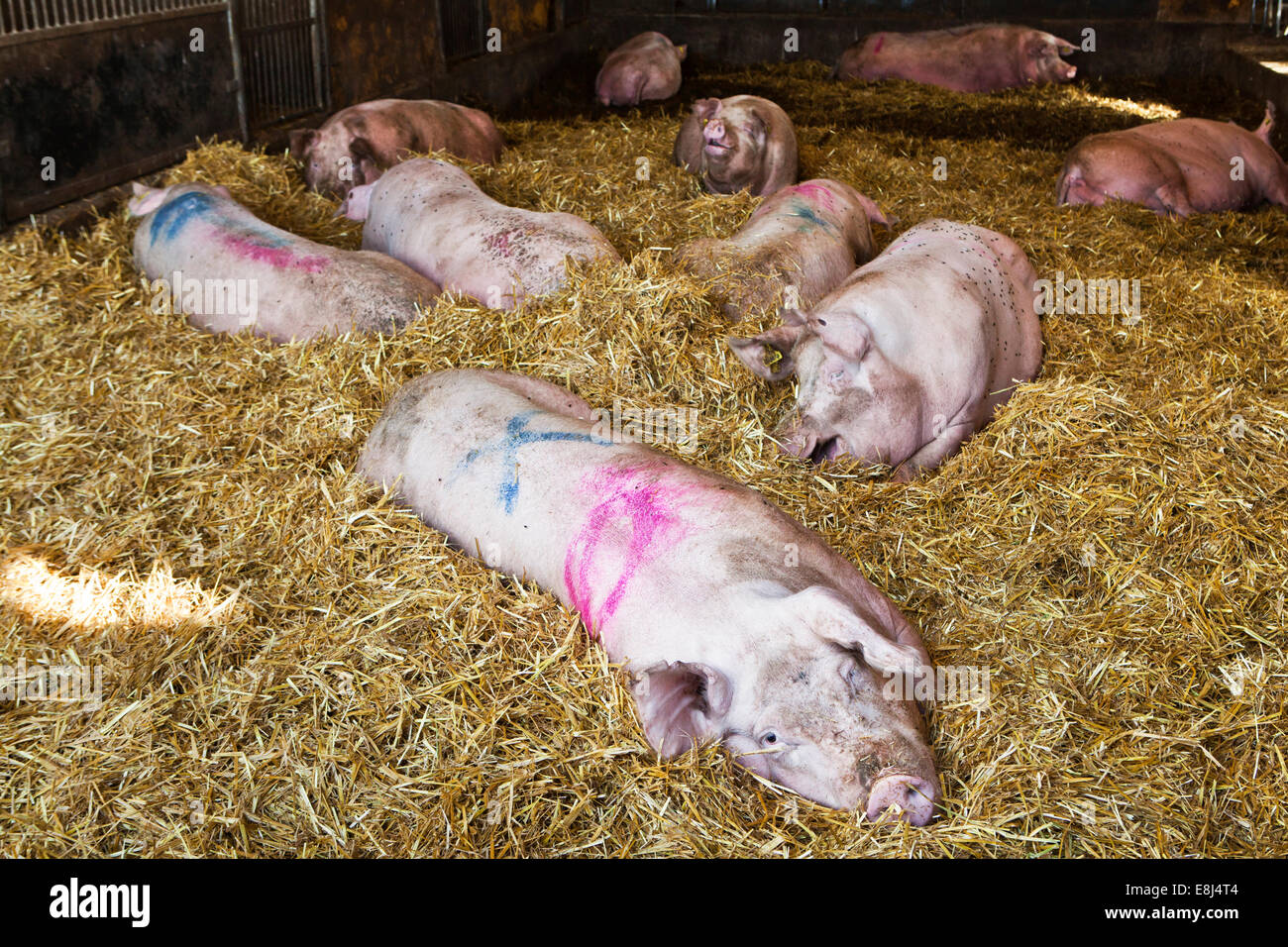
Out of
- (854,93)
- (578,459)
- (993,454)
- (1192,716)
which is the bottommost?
(1192,716)

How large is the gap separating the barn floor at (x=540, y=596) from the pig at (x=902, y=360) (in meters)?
0.15

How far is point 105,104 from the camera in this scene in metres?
6.45

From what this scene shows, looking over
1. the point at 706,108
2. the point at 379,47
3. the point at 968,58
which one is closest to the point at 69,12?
the point at 379,47

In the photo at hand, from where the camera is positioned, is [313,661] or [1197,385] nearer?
[313,661]

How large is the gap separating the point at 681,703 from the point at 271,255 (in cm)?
359

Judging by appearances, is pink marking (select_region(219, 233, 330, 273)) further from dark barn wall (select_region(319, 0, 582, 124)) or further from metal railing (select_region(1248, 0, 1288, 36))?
metal railing (select_region(1248, 0, 1288, 36))

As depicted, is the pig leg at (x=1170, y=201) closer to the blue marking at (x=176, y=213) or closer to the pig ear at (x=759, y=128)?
the pig ear at (x=759, y=128)

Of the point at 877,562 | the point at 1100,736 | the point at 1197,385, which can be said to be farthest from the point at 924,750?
the point at 1197,385

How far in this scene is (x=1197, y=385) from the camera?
15.3 ft

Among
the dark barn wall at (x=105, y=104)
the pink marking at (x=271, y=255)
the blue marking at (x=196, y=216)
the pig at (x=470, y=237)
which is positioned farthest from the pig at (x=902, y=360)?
the dark barn wall at (x=105, y=104)

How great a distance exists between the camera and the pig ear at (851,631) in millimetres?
2625

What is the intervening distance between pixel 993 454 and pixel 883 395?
51 centimetres
